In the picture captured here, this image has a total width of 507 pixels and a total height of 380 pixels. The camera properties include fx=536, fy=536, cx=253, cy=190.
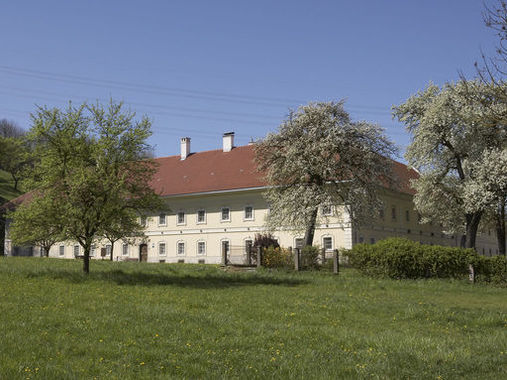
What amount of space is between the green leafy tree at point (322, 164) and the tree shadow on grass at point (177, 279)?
10530mm

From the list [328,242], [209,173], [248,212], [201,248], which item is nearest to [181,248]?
[201,248]

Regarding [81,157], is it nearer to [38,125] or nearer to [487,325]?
[38,125]

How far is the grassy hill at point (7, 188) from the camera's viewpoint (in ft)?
335

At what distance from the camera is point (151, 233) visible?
54.3m

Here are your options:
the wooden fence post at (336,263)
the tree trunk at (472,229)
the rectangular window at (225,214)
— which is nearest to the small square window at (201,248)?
the rectangular window at (225,214)

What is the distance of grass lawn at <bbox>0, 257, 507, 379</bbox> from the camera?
8.45m

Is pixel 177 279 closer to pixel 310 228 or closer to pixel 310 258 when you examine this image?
pixel 310 258

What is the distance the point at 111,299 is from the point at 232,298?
3796 mm

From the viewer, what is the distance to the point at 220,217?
4975 cm

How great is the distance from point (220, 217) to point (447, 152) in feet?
69.4

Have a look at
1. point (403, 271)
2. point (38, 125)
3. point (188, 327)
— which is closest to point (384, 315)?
point (188, 327)

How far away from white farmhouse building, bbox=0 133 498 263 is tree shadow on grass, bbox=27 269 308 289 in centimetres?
1866

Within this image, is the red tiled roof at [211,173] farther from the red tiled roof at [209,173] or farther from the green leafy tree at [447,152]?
the green leafy tree at [447,152]

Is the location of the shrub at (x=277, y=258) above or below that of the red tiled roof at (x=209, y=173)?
below
